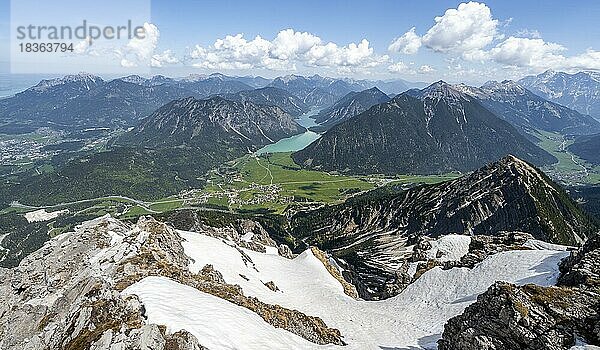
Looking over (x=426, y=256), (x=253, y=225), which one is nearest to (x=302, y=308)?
(x=426, y=256)

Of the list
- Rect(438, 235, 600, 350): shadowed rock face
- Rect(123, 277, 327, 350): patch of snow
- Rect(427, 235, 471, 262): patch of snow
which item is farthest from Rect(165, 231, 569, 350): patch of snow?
Rect(427, 235, 471, 262): patch of snow

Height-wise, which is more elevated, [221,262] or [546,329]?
[546,329]

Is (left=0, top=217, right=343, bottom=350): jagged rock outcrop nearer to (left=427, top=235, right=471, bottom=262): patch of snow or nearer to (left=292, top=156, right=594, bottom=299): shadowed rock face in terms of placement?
(left=427, top=235, right=471, bottom=262): patch of snow

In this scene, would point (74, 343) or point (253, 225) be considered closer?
point (74, 343)

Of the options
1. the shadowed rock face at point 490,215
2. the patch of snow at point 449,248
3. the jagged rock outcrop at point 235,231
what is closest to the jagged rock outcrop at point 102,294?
the jagged rock outcrop at point 235,231

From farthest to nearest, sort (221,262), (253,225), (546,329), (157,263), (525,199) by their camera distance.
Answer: (525,199) → (253,225) → (221,262) → (157,263) → (546,329)

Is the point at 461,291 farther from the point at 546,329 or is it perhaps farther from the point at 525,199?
the point at 525,199
